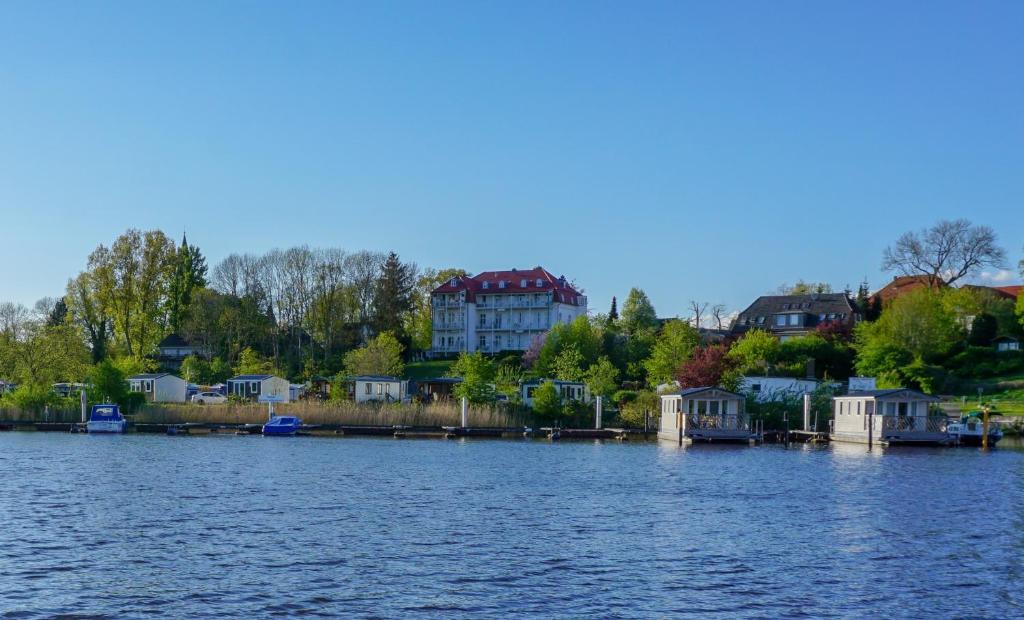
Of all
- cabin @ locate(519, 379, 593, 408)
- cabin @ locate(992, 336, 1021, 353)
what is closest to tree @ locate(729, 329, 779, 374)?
cabin @ locate(519, 379, 593, 408)

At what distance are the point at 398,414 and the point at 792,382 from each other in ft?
105

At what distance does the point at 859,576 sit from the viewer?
25.1 meters

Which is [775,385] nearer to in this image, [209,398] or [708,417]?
[708,417]

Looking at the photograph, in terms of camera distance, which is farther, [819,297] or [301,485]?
[819,297]

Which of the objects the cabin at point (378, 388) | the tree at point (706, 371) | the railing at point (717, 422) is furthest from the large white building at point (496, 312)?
the railing at point (717, 422)

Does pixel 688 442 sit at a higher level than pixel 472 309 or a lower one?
lower

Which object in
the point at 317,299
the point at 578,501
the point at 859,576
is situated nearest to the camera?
the point at 859,576

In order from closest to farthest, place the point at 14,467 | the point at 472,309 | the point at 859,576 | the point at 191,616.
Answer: the point at 191,616 < the point at 859,576 < the point at 14,467 < the point at 472,309

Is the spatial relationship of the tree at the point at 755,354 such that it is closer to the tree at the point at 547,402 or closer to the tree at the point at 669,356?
the tree at the point at 669,356

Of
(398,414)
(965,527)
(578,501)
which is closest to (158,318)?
(398,414)

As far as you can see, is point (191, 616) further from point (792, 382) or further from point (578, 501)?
point (792, 382)

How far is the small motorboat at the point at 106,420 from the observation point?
77.2m

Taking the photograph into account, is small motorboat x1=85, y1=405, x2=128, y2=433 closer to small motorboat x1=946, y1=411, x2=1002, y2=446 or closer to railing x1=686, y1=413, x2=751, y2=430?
railing x1=686, y1=413, x2=751, y2=430

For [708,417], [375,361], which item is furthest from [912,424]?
[375,361]
